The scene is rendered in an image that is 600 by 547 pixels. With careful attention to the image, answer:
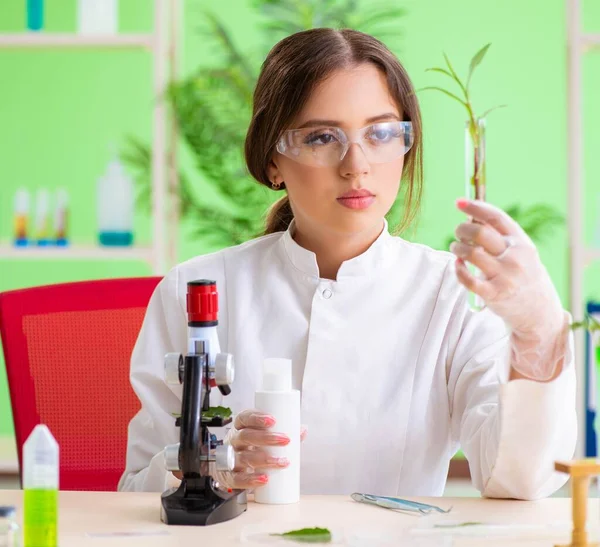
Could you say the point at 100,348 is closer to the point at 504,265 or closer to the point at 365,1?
the point at 504,265

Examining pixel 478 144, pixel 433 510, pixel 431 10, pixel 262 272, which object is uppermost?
pixel 431 10

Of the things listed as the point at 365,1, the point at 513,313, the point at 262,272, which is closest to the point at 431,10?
the point at 365,1

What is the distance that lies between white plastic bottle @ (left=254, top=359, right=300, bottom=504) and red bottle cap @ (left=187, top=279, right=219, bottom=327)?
12 cm

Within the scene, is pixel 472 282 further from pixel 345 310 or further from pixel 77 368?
pixel 77 368

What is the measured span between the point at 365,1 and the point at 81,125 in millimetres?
1295

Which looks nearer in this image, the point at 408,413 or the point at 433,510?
the point at 433,510

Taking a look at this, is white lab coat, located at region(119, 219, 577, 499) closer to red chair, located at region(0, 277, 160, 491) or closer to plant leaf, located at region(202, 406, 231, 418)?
red chair, located at region(0, 277, 160, 491)

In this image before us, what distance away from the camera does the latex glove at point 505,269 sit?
1.19 metres

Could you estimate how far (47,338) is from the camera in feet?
5.88

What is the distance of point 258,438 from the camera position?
1.28 m

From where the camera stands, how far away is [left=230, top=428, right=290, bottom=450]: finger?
128cm

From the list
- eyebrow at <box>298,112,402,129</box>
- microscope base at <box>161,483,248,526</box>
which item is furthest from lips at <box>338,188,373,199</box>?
microscope base at <box>161,483,248,526</box>

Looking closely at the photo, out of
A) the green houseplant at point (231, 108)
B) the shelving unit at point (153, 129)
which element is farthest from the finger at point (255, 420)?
the green houseplant at point (231, 108)

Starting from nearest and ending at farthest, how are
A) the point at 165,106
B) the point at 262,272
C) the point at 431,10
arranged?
the point at 262,272 → the point at 165,106 → the point at 431,10
